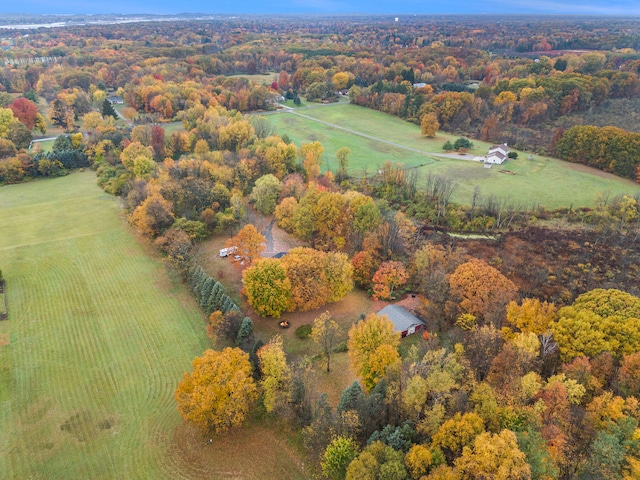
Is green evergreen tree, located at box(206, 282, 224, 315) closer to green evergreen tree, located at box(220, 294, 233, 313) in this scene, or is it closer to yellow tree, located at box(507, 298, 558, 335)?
green evergreen tree, located at box(220, 294, 233, 313)

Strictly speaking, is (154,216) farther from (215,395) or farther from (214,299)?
(215,395)

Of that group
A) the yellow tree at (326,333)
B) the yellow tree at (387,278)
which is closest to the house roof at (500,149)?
the yellow tree at (387,278)

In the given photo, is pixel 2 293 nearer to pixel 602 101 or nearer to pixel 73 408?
pixel 73 408

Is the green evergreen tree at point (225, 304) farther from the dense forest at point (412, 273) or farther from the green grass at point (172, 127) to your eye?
the green grass at point (172, 127)

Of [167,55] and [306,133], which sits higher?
[167,55]

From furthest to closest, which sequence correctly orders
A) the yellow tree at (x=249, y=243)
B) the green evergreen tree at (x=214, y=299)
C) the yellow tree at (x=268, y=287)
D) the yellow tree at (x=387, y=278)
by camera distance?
the yellow tree at (x=249, y=243) → the yellow tree at (x=387, y=278) → the yellow tree at (x=268, y=287) → the green evergreen tree at (x=214, y=299)

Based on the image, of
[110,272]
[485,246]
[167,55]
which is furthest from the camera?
[167,55]

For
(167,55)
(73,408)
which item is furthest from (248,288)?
(167,55)
